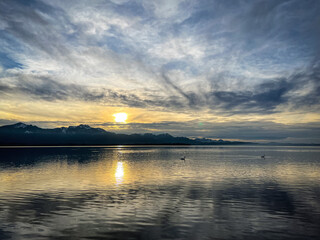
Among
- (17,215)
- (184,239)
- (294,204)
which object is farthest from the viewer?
(294,204)

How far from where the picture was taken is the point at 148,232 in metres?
16.0

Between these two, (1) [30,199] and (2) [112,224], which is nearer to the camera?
(2) [112,224]

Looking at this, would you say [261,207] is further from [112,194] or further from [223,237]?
[112,194]

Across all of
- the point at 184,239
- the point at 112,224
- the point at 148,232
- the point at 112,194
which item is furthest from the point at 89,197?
the point at 184,239

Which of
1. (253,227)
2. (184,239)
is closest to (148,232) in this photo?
(184,239)

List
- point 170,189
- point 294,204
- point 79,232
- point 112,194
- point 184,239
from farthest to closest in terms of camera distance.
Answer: point 170,189 → point 112,194 → point 294,204 → point 79,232 → point 184,239

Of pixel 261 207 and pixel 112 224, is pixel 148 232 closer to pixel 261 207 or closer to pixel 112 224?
pixel 112 224

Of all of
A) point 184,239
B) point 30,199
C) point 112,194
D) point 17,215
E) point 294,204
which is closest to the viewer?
point 184,239

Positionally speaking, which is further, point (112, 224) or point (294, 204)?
point (294, 204)

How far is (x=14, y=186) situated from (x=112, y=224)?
23.1 meters

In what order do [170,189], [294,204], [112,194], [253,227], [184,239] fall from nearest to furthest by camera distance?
[184,239], [253,227], [294,204], [112,194], [170,189]

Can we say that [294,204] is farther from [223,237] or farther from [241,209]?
[223,237]

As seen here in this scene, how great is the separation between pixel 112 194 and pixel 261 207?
16.6m

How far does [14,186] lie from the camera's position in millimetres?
33469
